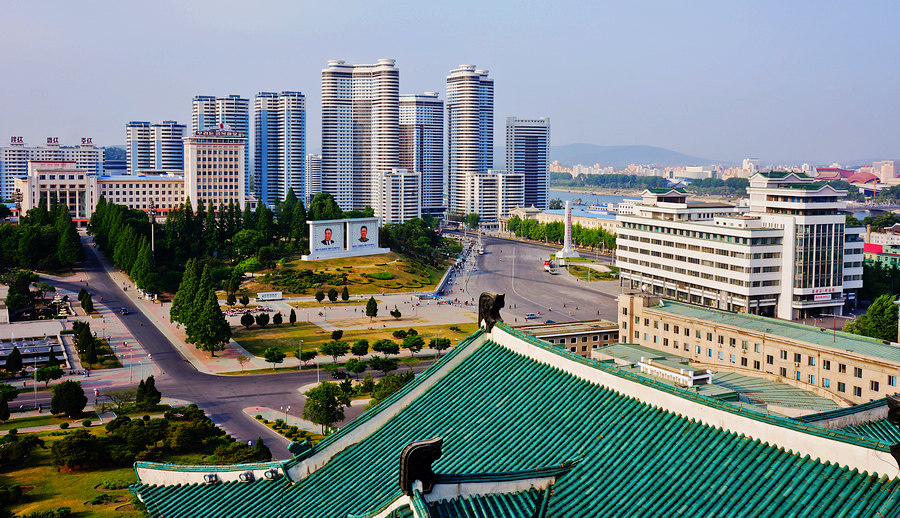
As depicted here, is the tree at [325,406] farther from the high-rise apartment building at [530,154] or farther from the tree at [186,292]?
the high-rise apartment building at [530,154]

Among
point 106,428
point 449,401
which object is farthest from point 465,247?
point 449,401

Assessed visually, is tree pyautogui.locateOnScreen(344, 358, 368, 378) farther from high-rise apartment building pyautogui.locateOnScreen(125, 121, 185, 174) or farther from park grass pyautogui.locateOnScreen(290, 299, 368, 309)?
high-rise apartment building pyautogui.locateOnScreen(125, 121, 185, 174)

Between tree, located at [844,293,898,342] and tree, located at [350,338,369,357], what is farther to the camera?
tree, located at [350,338,369,357]

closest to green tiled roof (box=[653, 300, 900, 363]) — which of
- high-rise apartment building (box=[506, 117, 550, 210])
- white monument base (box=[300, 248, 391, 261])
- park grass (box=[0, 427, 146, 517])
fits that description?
park grass (box=[0, 427, 146, 517])

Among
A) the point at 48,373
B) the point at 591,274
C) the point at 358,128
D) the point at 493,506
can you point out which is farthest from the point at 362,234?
the point at 493,506

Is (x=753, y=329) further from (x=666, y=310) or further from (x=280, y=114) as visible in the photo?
(x=280, y=114)

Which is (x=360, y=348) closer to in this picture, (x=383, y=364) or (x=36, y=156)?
(x=383, y=364)

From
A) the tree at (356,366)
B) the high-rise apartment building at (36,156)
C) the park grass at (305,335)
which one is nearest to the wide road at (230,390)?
the tree at (356,366)
